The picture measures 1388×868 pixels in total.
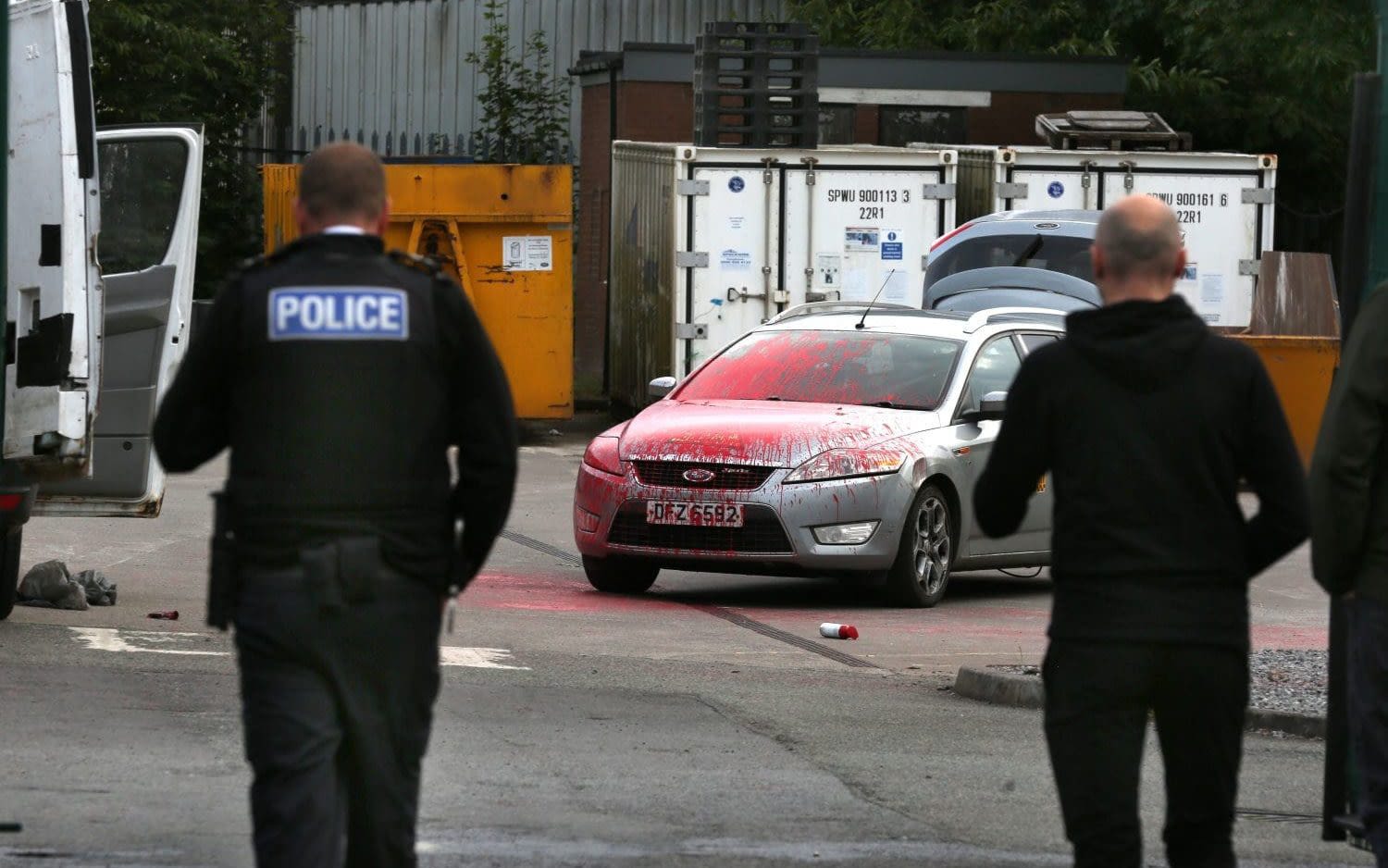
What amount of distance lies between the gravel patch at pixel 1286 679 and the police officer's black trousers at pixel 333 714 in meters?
5.01

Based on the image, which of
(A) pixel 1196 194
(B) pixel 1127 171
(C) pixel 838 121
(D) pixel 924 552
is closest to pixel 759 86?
(B) pixel 1127 171

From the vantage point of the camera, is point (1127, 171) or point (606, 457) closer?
point (606, 457)

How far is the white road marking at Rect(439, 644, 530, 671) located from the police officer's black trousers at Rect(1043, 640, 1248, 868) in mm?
5447

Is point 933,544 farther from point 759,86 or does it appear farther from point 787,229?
point 759,86

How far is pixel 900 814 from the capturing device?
7.01m

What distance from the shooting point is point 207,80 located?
95.8 ft

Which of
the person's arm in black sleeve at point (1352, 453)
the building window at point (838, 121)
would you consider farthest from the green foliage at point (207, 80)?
the person's arm in black sleeve at point (1352, 453)

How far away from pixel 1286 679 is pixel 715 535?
11.0ft

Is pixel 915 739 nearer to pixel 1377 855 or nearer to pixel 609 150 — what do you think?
pixel 1377 855

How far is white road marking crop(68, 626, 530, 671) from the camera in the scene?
987cm

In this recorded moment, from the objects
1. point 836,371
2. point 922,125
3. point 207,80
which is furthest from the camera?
point 922,125

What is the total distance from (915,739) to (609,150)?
69.8 feet

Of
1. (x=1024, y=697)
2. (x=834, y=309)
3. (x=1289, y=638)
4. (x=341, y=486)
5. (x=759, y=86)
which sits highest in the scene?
(x=759, y=86)

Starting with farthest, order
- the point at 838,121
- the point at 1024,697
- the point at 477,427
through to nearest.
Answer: the point at 838,121, the point at 1024,697, the point at 477,427
